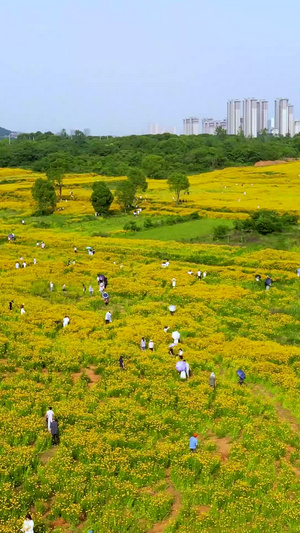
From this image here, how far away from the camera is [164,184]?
84875 mm

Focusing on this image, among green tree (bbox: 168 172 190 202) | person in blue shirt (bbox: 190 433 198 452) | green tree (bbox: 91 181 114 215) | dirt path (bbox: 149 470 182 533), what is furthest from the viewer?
green tree (bbox: 168 172 190 202)

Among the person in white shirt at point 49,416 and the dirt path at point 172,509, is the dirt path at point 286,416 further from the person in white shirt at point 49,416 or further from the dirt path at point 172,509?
the person in white shirt at point 49,416

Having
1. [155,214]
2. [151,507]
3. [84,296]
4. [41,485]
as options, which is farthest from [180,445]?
[155,214]

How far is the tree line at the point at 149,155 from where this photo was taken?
108 meters

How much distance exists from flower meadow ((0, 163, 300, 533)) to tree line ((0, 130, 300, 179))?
70.2m

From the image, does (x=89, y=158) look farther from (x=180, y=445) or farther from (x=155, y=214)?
(x=180, y=445)

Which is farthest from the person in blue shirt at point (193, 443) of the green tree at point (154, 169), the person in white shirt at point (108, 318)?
the green tree at point (154, 169)

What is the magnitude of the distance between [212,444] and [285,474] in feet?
7.14

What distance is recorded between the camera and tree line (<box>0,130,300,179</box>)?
108 metres

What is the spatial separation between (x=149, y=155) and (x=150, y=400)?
10118cm

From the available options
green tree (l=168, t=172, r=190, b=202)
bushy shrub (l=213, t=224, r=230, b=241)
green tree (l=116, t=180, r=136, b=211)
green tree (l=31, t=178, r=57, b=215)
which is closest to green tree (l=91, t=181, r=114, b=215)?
green tree (l=116, t=180, r=136, b=211)

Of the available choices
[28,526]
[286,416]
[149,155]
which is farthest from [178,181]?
[149,155]

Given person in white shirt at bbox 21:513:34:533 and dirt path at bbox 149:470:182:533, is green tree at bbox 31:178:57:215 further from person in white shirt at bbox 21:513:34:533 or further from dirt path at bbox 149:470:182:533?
person in white shirt at bbox 21:513:34:533

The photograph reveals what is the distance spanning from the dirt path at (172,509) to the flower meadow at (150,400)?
0.04 meters
